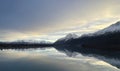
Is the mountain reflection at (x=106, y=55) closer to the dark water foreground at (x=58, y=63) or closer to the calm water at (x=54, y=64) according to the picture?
the dark water foreground at (x=58, y=63)

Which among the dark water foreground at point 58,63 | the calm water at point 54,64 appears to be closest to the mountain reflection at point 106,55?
the dark water foreground at point 58,63

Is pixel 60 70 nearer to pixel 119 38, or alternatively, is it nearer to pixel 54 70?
pixel 54 70

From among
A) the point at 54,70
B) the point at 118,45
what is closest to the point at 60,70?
the point at 54,70

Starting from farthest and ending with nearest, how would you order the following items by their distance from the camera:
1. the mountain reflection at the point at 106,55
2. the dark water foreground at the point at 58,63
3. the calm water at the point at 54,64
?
the mountain reflection at the point at 106,55
the dark water foreground at the point at 58,63
the calm water at the point at 54,64

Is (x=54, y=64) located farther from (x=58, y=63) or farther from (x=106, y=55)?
(x=106, y=55)

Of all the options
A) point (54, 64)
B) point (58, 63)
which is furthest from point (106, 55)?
point (54, 64)

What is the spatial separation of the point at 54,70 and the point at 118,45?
503 ft

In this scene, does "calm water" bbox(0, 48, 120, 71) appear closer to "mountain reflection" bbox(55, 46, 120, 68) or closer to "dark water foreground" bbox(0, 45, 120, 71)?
"dark water foreground" bbox(0, 45, 120, 71)

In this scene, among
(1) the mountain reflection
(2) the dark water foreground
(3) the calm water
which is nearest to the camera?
(3) the calm water

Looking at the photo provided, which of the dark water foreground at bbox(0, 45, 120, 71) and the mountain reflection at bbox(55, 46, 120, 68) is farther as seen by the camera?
the mountain reflection at bbox(55, 46, 120, 68)

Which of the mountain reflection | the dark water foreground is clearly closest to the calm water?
the dark water foreground

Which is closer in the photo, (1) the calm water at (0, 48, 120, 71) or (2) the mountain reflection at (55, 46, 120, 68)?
(1) the calm water at (0, 48, 120, 71)

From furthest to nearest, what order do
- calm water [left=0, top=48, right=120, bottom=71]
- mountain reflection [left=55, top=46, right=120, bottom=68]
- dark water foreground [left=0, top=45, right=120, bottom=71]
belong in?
1. mountain reflection [left=55, top=46, right=120, bottom=68]
2. dark water foreground [left=0, top=45, right=120, bottom=71]
3. calm water [left=0, top=48, right=120, bottom=71]

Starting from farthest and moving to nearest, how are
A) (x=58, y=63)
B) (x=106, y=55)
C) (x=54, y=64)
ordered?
(x=106, y=55) < (x=58, y=63) < (x=54, y=64)
